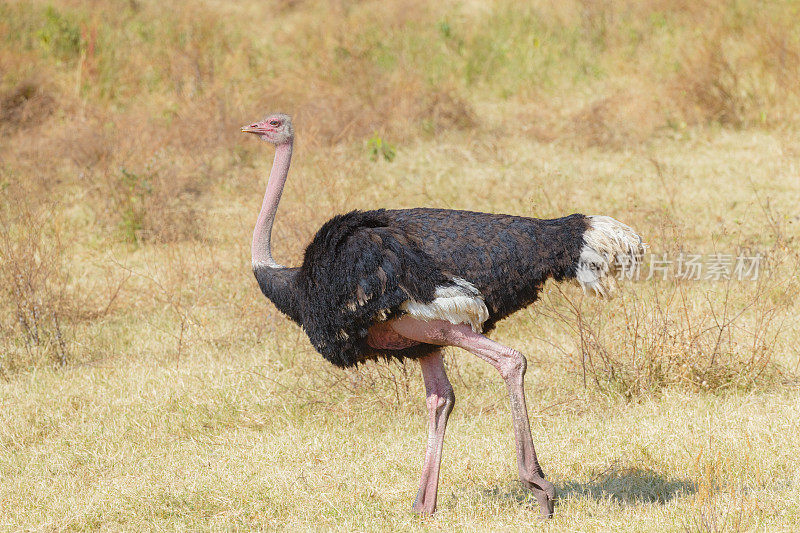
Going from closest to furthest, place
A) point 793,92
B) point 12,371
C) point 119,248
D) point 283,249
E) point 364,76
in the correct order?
point 12,371, point 283,249, point 119,248, point 793,92, point 364,76

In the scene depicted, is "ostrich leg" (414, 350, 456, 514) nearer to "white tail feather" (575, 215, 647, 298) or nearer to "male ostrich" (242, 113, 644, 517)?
"male ostrich" (242, 113, 644, 517)

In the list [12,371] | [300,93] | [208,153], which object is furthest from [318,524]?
[300,93]

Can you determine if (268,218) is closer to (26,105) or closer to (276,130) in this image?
(276,130)

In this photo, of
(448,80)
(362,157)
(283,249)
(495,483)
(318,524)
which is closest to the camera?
(318,524)

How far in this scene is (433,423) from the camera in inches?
159

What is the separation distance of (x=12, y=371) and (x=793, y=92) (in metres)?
8.18

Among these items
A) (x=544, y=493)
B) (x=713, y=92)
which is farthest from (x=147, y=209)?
(x=713, y=92)

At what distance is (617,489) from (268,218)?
1843 millimetres

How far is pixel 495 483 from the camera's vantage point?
169 inches

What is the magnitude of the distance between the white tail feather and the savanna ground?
846 mm

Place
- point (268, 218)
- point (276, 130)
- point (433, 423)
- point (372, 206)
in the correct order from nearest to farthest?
point (433, 423) < point (268, 218) < point (276, 130) < point (372, 206)

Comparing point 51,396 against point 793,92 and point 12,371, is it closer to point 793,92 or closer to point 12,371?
point 12,371

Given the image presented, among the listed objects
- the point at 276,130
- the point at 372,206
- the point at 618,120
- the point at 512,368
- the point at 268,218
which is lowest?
the point at 372,206

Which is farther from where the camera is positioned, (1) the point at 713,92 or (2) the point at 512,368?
(1) the point at 713,92
